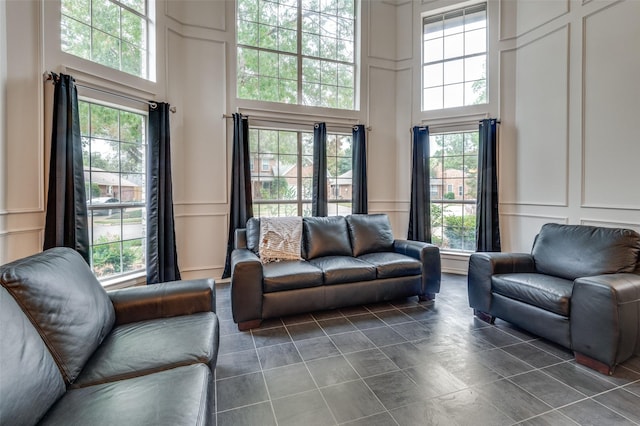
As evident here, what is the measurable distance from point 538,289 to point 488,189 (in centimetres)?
211

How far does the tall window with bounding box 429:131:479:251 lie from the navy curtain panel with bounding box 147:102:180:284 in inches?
147

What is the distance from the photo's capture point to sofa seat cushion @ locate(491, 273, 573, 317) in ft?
7.55

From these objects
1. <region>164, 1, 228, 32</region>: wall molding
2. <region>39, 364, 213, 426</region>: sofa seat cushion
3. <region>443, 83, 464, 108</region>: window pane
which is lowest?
<region>39, 364, 213, 426</region>: sofa seat cushion

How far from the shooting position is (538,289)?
8.09 ft

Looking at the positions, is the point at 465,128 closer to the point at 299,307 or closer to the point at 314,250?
the point at 314,250

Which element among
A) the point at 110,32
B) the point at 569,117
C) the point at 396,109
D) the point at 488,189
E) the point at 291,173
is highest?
the point at 110,32

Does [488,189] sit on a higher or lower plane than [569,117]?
lower

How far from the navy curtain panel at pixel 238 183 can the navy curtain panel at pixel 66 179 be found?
159 cm

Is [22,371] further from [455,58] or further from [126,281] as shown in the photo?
[455,58]

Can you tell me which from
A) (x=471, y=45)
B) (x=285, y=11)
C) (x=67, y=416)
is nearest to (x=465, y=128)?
(x=471, y=45)

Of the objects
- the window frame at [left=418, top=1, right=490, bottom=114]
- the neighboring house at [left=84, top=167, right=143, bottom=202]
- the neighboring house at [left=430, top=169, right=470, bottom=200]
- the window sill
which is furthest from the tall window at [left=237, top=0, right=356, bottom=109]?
the window sill

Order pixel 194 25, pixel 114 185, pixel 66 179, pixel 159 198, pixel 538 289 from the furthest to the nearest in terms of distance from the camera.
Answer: pixel 194 25 < pixel 159 198 < pixel 114 185 < pixel 66 179 < pixel 538 289

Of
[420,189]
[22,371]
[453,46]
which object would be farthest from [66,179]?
[453,46]

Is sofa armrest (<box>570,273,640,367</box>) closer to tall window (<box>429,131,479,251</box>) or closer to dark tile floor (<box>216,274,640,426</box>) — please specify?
dark tile floor (<box>216,274,640,426</box>)
